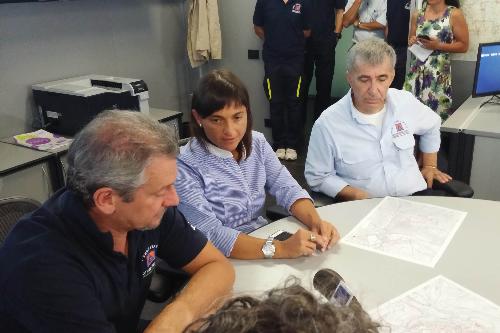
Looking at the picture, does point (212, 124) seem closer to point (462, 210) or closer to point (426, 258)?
point (426, 258)

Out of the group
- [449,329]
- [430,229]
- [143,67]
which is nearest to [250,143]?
[430,229]

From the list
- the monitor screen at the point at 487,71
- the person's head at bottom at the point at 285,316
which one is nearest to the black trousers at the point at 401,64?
the monitor screen at the point at 487,71

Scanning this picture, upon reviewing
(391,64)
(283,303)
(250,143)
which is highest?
(391,64)

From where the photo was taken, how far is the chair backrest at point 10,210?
1.36 metres

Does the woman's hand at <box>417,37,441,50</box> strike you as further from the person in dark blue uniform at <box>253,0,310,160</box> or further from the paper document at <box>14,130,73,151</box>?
the paper document at <box>14,130,73,151</box>

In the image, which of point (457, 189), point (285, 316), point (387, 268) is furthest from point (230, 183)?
point (285, 316)

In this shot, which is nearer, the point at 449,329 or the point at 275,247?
the point at 449,329

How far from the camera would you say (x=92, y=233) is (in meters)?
1.01

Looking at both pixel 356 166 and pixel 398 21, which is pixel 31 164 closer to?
pixel 356 166

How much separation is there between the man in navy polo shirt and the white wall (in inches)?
96.6

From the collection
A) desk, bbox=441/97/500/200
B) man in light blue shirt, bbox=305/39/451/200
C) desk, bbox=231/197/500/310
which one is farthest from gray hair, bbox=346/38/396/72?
desk, bbox=441/97/500/200

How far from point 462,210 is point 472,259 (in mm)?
336

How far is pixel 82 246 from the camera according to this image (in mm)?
1010

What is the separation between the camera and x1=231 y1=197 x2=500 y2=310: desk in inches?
48.6
